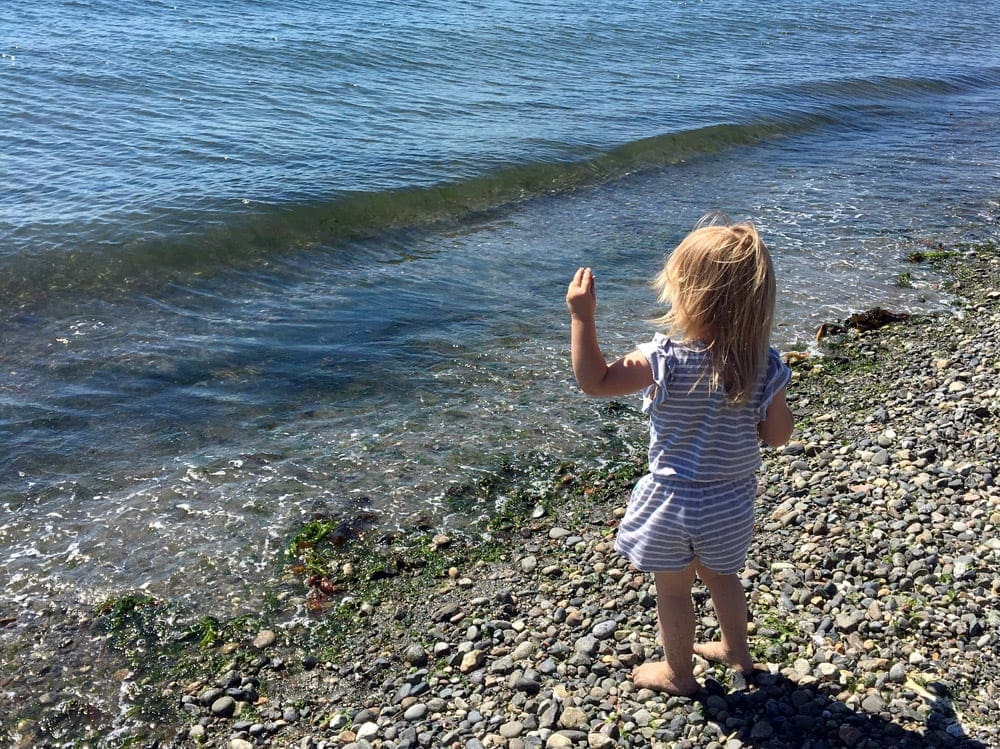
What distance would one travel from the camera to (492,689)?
5.33 meters

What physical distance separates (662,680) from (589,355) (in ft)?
6.51

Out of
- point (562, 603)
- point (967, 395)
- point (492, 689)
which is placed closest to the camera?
point (492, 689)

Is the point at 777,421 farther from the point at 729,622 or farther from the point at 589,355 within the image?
the point at 729,622

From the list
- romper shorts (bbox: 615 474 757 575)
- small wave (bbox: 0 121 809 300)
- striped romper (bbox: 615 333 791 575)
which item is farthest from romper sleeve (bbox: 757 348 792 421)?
small wave (bbox: 0 121 809 300)

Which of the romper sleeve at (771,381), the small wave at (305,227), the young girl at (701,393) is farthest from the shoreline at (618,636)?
the small wave at (305,227)

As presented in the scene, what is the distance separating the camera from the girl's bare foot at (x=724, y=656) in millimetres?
4914

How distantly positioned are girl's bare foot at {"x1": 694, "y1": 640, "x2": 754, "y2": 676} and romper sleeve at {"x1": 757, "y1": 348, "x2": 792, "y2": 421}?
1.44 metres

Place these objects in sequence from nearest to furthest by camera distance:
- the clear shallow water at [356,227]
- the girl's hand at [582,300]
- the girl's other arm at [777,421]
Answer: the girl's hand at [582,300] → the girl's other arm at [777,421] → the clear shallow water at [356,227]

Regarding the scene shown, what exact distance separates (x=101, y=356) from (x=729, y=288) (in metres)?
8.62

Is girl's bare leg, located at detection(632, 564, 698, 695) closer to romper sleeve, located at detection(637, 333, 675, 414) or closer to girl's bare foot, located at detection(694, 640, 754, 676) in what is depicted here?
girl's bare foot, located at detection(694, 640, 754, 676)

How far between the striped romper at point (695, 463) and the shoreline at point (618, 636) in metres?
1.00

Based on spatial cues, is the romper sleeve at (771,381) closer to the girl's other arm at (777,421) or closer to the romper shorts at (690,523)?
the girl's other arm at (777,421)

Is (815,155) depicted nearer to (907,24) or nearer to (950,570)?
(950,570)

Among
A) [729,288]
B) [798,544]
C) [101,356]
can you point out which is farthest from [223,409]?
[729,288]
